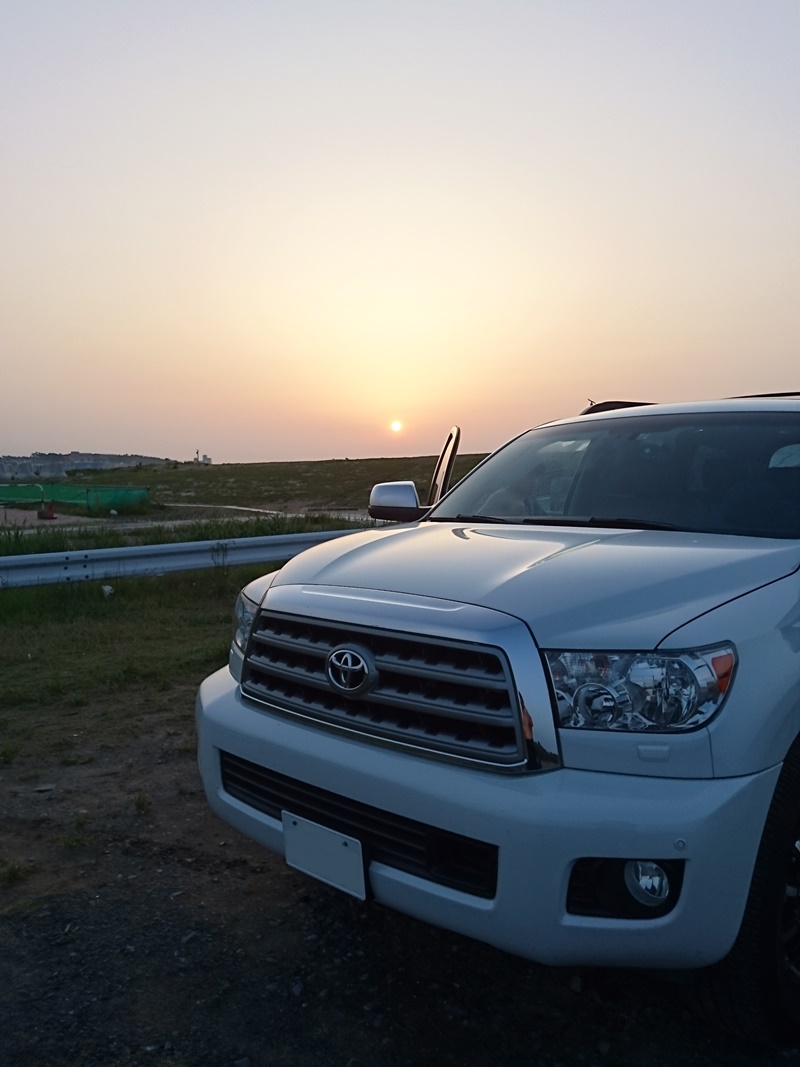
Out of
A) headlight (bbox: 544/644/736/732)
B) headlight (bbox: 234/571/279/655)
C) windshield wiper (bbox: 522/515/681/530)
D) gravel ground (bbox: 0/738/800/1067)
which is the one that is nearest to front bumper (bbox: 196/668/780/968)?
headlight (bbox: 544/644/736/732)

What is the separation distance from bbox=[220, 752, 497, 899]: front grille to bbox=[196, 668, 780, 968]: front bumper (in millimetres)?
36

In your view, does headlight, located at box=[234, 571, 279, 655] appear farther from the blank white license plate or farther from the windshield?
the windshield

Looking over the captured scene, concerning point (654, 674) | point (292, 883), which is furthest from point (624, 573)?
point (292, 883)

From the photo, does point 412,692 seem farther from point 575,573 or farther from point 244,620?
point 244,620

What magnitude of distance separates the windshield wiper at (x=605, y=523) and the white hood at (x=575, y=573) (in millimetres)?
89

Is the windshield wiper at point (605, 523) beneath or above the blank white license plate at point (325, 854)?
above

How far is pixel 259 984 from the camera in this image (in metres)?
2.65

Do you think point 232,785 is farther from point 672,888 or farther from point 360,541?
point 672,888

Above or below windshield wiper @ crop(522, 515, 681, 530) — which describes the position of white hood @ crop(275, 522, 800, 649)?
below

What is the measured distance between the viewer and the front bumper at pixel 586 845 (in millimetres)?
2031

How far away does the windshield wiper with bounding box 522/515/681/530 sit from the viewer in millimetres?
3148

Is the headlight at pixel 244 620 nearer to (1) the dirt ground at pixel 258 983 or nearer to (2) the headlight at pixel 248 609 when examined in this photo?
(2) the headlight at pixel 248 609

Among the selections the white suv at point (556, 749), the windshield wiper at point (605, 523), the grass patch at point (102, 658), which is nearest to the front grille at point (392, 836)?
the white suv at point (556, 749)

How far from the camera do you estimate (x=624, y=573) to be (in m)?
2.48
